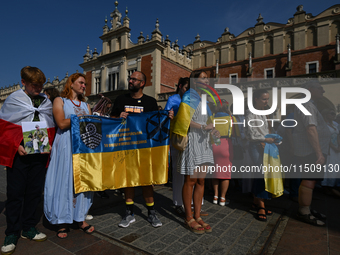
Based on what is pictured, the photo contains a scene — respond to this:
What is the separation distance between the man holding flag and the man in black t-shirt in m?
0.99

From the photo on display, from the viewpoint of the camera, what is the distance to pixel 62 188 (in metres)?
2.78

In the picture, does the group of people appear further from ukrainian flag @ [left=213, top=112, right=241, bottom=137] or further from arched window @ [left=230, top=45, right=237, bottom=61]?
arched window @ [left=230, top=45, right=237, bottom=61]

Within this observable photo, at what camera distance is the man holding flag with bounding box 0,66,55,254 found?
2477 mm

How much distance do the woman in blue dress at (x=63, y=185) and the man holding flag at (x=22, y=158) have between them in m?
0.13

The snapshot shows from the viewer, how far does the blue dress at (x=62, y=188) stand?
274 cm

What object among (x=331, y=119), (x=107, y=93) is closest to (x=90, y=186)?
(x=331, y=119)

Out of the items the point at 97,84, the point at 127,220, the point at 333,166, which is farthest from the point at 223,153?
the point at 97,84

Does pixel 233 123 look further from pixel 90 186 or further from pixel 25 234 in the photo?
pixel 25 234

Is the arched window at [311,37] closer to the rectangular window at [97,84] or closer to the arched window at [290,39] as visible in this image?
the arched window at [290,39]

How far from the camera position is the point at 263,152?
11.4 feet

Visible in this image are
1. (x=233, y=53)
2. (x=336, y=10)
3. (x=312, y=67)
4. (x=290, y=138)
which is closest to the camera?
(x=290, y=138)

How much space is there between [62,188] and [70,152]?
1.56 ft

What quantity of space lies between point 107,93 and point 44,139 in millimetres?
24102

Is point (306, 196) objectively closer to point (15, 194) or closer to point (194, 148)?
point (194, 148)
